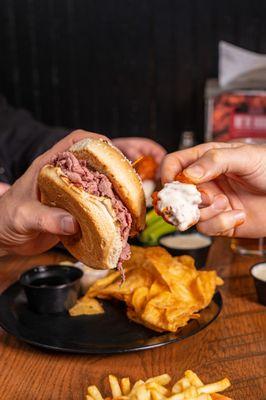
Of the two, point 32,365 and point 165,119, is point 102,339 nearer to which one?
point 32,365

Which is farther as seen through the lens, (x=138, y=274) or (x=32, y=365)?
(x=138, y=274)

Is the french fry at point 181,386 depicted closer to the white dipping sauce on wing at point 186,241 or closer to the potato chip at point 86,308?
the potato chip at point 86,308

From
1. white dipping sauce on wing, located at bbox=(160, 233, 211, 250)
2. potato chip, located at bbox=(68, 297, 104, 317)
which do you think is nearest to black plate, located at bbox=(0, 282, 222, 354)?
potato chip, located at bbox=(68, 297, 104, 317)

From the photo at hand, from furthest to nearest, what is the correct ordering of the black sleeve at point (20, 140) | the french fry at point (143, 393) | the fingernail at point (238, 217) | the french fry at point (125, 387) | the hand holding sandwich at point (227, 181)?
the black sleeve at point (20, 140)
the fingernail at point (238, 217)
the hand holding sandwich at point (227, 181)
the french fry at point (125, 387)
the french fry at point (143, 393)

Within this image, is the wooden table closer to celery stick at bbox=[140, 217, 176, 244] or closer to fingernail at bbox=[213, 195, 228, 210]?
fingernail at bbox=[213, 195, 228, 210]

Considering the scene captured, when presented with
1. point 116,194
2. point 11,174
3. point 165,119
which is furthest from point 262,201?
point 165,119

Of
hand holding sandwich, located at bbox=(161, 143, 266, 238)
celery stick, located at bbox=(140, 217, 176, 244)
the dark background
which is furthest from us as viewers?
the dark background

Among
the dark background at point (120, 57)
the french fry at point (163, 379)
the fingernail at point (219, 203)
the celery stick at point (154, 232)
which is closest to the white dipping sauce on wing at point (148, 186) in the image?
the celery stick at point (154, 232)
